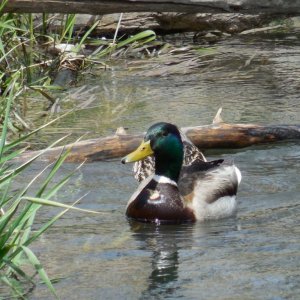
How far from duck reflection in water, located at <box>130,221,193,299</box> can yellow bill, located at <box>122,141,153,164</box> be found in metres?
0.42

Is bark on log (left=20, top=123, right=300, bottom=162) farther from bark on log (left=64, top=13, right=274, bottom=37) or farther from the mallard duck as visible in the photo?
bark on log (left=64, top=13, right=274, bottom=37)

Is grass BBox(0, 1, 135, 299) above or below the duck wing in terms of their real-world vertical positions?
above

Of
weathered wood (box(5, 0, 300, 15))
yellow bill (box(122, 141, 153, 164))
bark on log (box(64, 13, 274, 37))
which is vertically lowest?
bark on log (box(64, 13, 274, 37))

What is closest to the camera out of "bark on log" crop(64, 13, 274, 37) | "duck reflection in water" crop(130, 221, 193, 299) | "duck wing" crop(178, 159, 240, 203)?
"duck reflection in water" crop(130, 221, 193, 299)

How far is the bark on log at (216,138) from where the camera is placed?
855 cm

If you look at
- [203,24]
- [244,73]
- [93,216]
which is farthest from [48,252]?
[203,24]

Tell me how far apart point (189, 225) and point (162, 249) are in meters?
0.82

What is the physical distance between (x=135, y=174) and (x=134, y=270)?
88.3 inches

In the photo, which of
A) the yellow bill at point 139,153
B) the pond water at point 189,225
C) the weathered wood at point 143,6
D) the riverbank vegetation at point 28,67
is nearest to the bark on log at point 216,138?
the pond water at point 189,225

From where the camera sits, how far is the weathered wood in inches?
342

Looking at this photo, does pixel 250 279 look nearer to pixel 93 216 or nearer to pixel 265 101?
pixel 93 216

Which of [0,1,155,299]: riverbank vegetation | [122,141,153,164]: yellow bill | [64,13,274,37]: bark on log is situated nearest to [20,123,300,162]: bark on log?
[0,1,155,299]: riverbank vegetation

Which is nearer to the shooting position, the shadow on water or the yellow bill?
the shadow on water

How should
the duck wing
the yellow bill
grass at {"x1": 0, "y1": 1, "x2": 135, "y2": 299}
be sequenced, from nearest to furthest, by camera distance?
grass at {"x1": 0, "y1": 1, "x2": 135, "y2": 299}, the yellow bill, the duck wing
